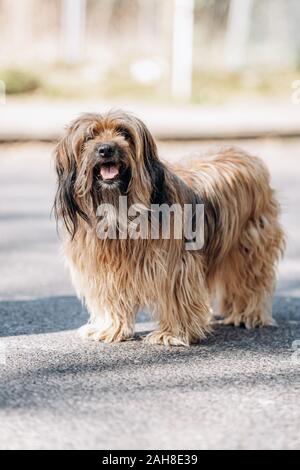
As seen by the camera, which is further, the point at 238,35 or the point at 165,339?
the point at 238,35

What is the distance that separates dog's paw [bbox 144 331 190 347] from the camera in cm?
557

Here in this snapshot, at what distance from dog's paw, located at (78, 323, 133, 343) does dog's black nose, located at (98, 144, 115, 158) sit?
114 centimetres

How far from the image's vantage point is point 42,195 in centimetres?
1174

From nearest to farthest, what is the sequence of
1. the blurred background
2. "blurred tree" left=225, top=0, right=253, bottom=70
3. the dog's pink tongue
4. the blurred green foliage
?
the dog's pink tongue
the blurred green foliage
the blurred background
"blurred tree" left=225, top=0, right=253, bottom=70

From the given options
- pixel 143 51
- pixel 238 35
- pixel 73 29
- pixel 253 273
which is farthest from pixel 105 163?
pixel 143 51

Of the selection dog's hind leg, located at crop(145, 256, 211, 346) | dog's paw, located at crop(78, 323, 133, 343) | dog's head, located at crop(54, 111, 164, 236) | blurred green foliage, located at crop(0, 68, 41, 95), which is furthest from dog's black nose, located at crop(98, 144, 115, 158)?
blurred green foliage, located at crop(0, 68, 41, 95)

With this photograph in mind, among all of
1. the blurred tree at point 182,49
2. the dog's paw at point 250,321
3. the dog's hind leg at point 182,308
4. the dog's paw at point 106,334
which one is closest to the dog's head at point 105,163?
the dog's hind leg at point 182,308

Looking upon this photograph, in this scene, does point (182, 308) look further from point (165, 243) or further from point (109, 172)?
point (109, 172)

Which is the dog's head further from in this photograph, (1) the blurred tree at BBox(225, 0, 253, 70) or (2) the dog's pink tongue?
(1) the blurred tree at BBox(225, 0, 253, 70)

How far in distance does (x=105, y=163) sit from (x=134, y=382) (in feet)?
3.92

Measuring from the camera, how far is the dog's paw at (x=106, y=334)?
18.5 feet

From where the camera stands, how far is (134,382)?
15.8 feet
